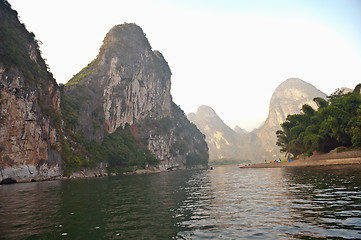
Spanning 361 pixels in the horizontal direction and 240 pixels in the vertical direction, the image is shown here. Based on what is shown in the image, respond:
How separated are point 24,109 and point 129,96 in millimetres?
87911

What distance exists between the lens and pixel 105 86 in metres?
135

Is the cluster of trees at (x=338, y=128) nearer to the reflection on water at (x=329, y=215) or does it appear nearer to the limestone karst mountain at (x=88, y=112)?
the reflection on water at (x=329, y=215)

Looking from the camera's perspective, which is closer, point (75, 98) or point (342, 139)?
point (342, 139)

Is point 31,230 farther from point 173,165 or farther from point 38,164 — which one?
point 173,165

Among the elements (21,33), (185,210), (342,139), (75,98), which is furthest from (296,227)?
(75,98)

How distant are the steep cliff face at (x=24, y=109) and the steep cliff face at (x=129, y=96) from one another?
24743mm

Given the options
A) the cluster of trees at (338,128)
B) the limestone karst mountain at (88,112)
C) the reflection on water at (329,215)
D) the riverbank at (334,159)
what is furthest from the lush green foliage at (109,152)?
the reflection on water at (329,215)

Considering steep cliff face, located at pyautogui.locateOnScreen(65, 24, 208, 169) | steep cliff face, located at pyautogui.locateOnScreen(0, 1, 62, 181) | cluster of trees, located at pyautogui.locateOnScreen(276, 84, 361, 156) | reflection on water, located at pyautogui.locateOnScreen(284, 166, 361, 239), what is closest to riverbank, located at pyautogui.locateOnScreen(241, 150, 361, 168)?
cluster of trees, located at pyautogui.locateOnScreen(276, 84, 361, 156)

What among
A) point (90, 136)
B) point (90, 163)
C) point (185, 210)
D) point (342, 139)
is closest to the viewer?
point (185, 210)

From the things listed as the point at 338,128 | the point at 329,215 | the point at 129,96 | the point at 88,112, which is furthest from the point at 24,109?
the point at 129,96

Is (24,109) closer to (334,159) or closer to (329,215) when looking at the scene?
(329,215)

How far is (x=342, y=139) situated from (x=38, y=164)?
79.8 m

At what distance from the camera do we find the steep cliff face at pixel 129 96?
119m

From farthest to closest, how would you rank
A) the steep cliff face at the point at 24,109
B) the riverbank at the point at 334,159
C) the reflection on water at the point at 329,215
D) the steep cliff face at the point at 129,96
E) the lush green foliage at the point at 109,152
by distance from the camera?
the steep cliff face at the point at 129,96 < the lush green foliage at the point at 109,152 < the steep cliff face at the point at 24,109 < the riverbank at the point at 334,159 < the reflection on water at the point at 329,215
